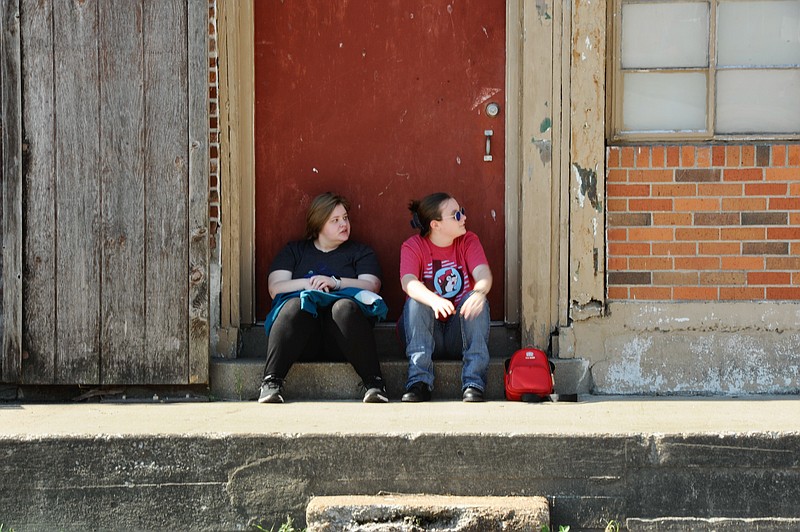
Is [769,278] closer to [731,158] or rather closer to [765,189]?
[765,189]

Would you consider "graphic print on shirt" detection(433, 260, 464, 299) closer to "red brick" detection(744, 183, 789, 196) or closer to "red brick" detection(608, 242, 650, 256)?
"red brick" detection(608, 242, 650, 256)

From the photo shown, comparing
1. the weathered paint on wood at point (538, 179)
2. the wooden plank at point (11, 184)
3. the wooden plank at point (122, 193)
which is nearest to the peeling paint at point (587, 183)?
the weathered paint on wood at point (538, 179)

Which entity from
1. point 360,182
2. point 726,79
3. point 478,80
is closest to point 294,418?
point 360,182

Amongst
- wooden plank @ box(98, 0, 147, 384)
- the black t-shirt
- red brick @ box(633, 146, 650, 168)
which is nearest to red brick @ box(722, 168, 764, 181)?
red brick @ box(633, 146, 650, 168)

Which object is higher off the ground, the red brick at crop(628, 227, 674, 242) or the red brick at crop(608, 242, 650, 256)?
the red brick at crop(628, 227, 674, 242)

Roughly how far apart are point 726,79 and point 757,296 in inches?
43.9

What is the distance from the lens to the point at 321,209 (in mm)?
5363

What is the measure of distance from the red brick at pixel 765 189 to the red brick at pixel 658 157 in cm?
43

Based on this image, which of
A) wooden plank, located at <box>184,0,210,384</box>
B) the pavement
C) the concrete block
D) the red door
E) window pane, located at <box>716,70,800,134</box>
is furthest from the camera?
the red door

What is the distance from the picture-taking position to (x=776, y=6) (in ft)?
17.0

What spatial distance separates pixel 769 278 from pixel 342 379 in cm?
223

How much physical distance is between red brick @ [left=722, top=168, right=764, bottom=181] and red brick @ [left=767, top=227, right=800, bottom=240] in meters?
0.27

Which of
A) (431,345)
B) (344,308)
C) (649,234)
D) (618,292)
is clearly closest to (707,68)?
(649,234)

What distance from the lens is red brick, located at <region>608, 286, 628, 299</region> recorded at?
5234 mm
